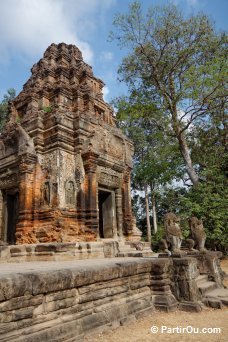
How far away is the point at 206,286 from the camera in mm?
6422

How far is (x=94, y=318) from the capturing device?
157 inches

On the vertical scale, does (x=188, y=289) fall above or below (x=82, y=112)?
below

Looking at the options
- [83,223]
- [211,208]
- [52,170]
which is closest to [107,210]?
[83,223]

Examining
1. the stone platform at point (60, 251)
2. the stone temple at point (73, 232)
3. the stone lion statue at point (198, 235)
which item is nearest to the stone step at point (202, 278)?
the stone temple at point (73, 232)

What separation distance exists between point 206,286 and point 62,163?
5.87 meters

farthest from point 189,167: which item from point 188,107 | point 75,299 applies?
point 75,299

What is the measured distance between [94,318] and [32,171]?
655 centimetres

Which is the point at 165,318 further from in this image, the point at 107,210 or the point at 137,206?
the point at 137,206

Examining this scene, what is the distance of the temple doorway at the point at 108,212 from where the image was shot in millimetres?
10750

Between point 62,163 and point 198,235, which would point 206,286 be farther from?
point 62,163

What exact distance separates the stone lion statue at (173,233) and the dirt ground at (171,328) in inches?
74.5

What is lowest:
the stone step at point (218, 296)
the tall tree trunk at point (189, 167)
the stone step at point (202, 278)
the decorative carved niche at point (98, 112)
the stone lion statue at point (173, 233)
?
the stone step at point (218, 296)

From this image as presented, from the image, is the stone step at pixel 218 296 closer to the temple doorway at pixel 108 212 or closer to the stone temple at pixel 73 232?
the stone temple at pixel 73 232

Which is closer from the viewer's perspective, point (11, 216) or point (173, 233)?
point (173, 233)
